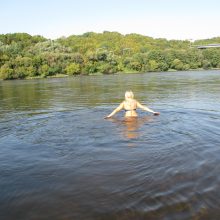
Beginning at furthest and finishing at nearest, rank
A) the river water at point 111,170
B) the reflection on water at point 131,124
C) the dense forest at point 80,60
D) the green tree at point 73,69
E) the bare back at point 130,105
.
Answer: the green tree at point 73,69
the dense forest at point 80,60
the bare back at point 130,105
the reflection on water at point 131,124
the river water at point 111,170

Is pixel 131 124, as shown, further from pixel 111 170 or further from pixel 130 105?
pixel 111 170

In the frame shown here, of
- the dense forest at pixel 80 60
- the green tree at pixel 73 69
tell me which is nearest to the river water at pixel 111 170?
the dense forest at pixel 80 60

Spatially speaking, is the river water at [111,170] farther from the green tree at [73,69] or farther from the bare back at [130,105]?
the green tree at [73,69]

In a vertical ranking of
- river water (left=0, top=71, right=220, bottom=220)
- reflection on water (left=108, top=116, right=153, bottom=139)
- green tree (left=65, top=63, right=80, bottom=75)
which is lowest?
green tree (left=65, top=63, right=80, bottom=75)

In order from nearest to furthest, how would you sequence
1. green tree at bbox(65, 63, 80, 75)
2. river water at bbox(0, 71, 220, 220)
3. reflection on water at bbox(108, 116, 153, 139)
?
river water at bbox(0, 71, 220, 220) < reflection on water at bbox(108, 116, 153, 139) < green tree at bbox(65, 63, 80, 75)

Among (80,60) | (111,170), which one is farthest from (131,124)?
(80,60)

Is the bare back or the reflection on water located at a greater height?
the bare back

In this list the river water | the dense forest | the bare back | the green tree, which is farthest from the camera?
the green tree

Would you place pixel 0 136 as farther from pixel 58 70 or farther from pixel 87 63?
pixel 87 63

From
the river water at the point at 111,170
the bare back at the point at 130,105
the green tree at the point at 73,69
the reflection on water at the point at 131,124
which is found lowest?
the green tree at the point at 73,69

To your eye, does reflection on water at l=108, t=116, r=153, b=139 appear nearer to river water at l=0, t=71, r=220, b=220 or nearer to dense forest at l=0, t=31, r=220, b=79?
river water at l=0, t=71, r=220, b=220

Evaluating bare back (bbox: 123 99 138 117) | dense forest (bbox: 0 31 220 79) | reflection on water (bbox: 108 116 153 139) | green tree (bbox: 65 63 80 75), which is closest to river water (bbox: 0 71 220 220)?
reflection on water (bbox: 108 116 153 139)

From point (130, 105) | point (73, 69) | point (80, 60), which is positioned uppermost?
point (130, 105)

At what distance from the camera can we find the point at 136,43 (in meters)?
159
